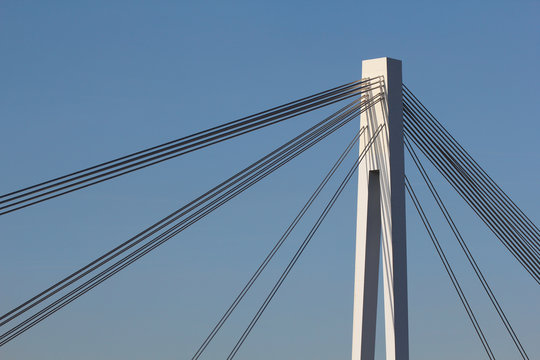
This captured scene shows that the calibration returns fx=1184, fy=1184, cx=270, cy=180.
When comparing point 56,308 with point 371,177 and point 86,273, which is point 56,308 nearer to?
point 86,273

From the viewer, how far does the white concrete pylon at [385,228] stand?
22281mm

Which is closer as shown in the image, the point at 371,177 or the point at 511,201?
the point at 371,177

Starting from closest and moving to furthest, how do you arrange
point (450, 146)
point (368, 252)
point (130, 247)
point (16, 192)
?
point (16, 192)
point (130, 247)
point (368, 252)
point (450, 146)

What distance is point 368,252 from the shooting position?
75.8 feet

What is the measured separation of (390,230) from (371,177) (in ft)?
4.13

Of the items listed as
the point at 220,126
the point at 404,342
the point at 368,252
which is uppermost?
the point at 220,126

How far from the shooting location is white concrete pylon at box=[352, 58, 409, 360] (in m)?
22.3

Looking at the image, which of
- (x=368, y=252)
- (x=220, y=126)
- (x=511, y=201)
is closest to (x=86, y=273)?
(x=220, y=126)

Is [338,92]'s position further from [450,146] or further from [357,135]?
[450,146]

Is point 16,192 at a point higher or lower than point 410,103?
lower

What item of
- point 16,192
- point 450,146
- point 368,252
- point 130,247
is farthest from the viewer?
point 450,146

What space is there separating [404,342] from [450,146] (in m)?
5.10

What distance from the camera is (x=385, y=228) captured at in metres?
22.7

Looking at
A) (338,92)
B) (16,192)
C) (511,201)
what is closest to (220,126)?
(338,92)
